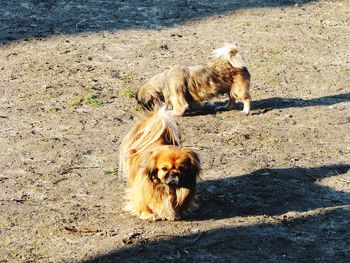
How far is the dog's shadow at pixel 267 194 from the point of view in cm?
652

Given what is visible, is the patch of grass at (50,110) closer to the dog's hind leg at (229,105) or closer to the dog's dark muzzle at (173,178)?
the dog's hind leg at (229,105)

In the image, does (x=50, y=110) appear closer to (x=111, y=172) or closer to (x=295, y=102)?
(x=111, y=172)

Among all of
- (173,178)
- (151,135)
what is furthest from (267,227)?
(151,135)

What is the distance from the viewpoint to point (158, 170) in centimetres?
586

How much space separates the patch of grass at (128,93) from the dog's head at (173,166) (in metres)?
3.45

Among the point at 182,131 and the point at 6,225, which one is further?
the point at 182,131

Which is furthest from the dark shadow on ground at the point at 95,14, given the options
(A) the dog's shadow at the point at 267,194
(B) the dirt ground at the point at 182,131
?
(A) the dog's shadow at the point at 267,194

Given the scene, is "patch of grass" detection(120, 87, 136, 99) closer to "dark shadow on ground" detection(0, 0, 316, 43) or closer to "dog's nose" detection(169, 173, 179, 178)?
"dark shadow on ground" detection(0, 0, 316, 43)

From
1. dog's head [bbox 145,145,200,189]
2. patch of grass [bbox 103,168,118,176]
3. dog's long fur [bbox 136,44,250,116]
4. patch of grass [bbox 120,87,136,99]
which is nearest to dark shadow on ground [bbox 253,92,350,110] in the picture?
dog's long fur [bbox 136,44,250,116]

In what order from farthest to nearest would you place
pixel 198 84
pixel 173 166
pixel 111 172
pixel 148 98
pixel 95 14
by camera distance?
pixel 95 14 → pixel 198 84 → pixel 148 98 → pixel 111 172 → pixel 173 166

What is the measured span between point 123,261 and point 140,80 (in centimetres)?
469

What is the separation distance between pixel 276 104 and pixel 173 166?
153 inches

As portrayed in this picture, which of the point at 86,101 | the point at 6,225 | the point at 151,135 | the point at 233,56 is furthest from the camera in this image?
the point at 86,101

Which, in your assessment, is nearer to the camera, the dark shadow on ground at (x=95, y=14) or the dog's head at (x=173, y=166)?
the dog's head at (x=173, y=166)
